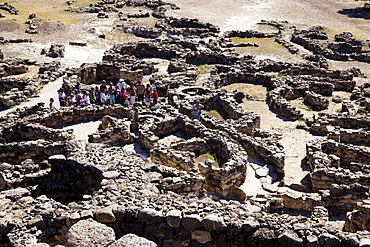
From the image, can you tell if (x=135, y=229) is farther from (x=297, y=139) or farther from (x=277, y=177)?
(x=297, y=139)

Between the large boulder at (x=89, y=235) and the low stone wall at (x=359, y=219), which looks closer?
the large boulder at (x=89, y=235)

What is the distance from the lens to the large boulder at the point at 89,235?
10.6 meters

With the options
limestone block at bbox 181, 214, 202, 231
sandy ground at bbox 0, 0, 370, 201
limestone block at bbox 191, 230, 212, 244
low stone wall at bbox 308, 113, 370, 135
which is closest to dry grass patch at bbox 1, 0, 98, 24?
sandy ground at bbox 0, 0, 370, 201

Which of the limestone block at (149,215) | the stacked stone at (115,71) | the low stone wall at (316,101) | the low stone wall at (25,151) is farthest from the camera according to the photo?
the stacked stone at (115,71)

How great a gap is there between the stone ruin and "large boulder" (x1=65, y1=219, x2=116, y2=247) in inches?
1.5

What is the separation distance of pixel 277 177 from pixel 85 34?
3596 cm

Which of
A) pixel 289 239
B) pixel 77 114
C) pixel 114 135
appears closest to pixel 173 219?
pixel 289 239

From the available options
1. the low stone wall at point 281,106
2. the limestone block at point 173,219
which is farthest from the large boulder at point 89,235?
the low stone wall at point 281,106

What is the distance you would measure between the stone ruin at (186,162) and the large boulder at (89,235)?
0.04 m

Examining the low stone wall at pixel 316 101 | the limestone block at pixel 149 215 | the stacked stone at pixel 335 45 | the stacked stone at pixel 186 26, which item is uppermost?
the limestone block at pixel 149 215

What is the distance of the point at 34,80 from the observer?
32.9 m

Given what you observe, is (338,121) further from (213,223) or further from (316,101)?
(213,223)

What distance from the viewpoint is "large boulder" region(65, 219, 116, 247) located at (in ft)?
34.9

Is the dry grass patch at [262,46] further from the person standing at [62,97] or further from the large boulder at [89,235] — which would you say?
the large boulder at [89,235]
